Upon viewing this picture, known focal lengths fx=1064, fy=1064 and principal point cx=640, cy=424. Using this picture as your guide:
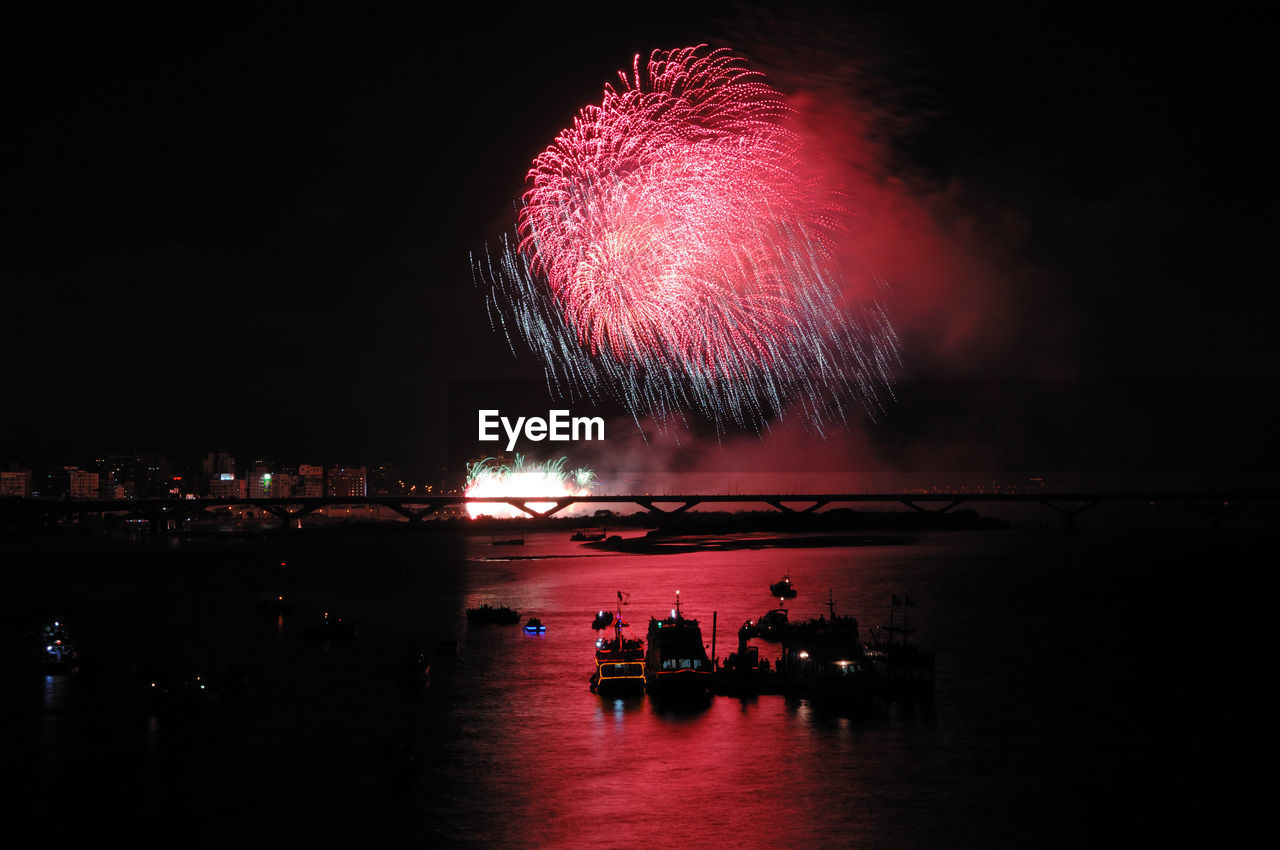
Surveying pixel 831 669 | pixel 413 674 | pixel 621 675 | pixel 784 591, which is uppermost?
pixel 831 669

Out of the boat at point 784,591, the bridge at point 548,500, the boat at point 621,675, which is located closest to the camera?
the boat at point 621,675

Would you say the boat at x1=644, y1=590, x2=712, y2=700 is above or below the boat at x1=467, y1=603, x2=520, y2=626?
above

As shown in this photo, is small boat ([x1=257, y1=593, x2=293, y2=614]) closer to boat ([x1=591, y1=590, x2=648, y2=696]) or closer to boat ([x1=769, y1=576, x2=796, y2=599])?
boat ([x1=769, y1=576, x2=796, y2=599])

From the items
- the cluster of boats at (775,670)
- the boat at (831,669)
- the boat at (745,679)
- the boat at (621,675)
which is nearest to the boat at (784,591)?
the cluster of boats at (775,670)

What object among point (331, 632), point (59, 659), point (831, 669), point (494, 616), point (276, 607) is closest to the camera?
point (831, 669)

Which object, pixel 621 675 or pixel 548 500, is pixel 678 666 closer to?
pixel 621 675

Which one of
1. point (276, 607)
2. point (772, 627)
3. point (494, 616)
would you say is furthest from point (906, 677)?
point (276, 607)

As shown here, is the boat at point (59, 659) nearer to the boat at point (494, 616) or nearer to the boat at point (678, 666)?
the boat at point (494, 616)

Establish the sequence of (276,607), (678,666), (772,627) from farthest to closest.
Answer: (276,607) < (772,627) < (678,666)

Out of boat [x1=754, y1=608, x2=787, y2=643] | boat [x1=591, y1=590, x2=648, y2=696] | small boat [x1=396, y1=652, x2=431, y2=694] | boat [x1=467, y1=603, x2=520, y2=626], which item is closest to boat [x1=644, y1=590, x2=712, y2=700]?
boat [x1=591, y1=590, x2=648, y2=696]
